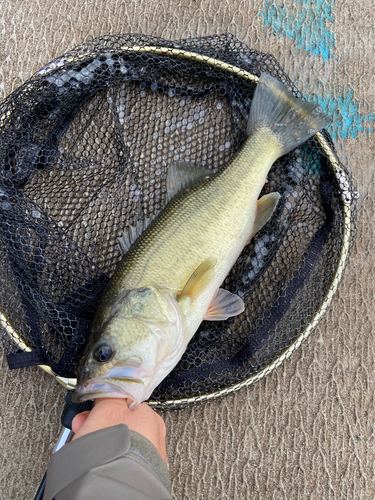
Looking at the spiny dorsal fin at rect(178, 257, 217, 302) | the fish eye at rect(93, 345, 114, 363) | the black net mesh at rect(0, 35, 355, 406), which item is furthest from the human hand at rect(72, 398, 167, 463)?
the spiny dorsal fin at rect(178, 257, 217, 302)

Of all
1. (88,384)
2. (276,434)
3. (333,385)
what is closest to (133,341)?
(88,384)

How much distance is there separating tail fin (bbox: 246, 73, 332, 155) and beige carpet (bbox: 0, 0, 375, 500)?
433 mm

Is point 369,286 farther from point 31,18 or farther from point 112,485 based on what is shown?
point 31,18

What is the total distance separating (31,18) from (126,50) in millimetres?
983

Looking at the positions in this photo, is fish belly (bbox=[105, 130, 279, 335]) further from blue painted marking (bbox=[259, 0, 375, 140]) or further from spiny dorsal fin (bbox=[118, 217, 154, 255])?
blue painted marking (bbox=[259, 0, 375, 140])

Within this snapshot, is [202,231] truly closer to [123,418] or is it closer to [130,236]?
[130,236]

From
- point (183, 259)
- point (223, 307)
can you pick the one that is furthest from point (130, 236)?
point (223, 307)

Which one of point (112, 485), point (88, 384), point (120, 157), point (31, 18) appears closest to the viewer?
point (112, 485)

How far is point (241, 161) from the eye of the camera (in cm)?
167

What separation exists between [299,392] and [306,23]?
213cm

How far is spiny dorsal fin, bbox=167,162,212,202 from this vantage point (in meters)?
1.70

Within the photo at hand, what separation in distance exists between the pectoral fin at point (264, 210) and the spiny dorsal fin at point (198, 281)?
299 mm

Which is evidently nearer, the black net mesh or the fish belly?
the fish belly

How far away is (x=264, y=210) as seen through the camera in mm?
1671
